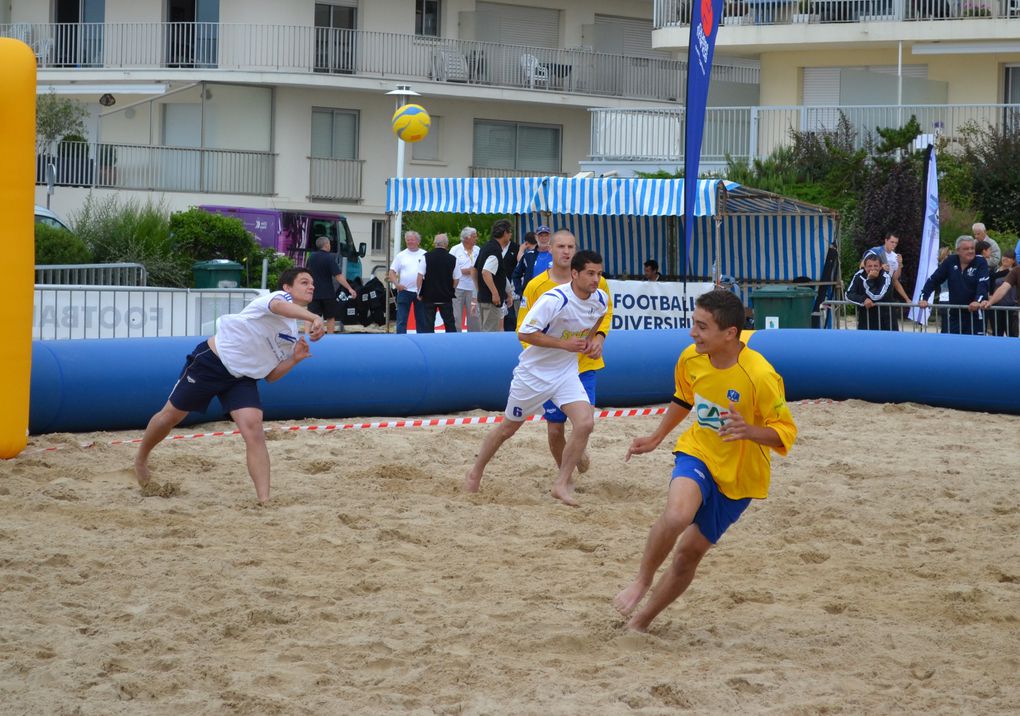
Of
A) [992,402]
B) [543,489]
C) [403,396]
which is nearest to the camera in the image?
[543,489]

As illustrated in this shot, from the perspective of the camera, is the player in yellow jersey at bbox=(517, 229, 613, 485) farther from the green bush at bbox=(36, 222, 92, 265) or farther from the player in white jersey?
the green bush at bbox=(36, 222, 92, 265)

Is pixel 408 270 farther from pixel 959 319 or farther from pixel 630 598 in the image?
pixel 630 598

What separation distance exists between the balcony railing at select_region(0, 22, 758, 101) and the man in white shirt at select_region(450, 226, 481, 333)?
18185 millimetres

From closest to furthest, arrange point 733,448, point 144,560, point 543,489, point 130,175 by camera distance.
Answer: point 733,448, point 144,560, point 543,489, point 130,175

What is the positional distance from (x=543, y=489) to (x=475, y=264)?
9491 mm

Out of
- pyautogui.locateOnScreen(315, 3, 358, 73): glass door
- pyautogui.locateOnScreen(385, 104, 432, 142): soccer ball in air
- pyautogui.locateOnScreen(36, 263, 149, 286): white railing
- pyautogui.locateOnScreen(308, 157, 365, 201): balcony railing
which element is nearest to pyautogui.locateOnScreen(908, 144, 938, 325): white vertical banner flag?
pyautogui.locateOnScreen(385, 104, 432, 142): soccer ball in air

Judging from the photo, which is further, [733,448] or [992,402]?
[992,402]

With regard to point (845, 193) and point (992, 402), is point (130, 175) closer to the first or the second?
point (845, 193)

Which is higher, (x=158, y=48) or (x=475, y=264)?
(x=158, y=48)

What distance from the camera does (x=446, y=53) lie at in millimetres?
36531

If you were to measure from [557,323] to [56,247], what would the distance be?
15.2m

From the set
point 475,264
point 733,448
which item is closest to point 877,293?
point 475,264

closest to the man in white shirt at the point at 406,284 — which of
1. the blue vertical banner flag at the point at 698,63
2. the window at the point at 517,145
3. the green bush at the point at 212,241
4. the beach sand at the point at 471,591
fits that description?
the blue vertical banner flag at the point at 698,63

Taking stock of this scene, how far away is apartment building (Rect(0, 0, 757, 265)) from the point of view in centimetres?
3512
